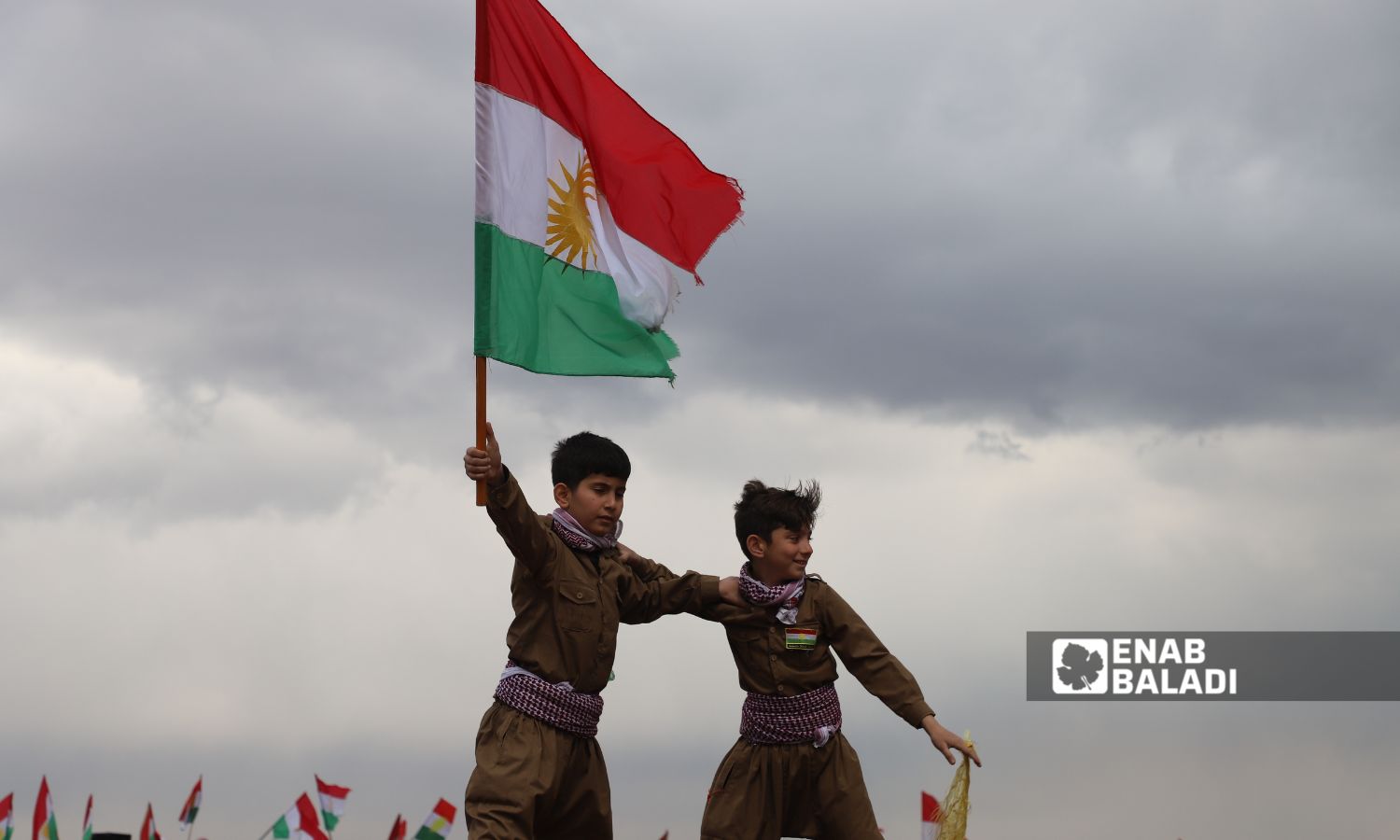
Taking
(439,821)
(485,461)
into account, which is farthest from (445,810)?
(485,461)

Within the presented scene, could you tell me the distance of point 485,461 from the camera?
5805 millimetres

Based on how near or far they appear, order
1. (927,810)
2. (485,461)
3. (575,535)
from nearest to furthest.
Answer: (485,461)
(575,535)
(927,810)

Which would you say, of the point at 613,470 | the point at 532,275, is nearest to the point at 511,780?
the point at 613,470

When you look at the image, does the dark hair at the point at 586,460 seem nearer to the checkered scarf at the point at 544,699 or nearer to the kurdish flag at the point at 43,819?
the checkered scarf at the point at 544,699

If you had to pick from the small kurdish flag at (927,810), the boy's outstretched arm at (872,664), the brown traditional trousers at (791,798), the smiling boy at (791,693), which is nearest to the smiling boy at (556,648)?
the smiling boy at (791,693)

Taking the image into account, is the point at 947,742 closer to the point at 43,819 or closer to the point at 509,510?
the point at 509,510

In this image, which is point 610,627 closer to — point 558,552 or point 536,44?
point 558,552

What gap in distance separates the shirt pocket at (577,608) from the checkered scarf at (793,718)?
1144mm

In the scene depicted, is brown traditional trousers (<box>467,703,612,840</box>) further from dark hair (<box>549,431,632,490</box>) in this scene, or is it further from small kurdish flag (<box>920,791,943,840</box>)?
small kurdish flag (<box>920,791,943,840</box>)

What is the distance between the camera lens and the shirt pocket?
6.37m

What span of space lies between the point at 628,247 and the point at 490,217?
3.11 ft

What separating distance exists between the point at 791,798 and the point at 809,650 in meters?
0.72

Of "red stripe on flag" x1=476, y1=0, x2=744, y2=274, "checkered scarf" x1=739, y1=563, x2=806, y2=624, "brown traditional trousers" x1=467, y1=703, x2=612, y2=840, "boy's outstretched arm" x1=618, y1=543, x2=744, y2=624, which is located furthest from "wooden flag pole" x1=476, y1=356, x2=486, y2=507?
"checkered scarf" x1=739, y1=563, x2=806, y2=624

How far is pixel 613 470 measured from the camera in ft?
21.9
